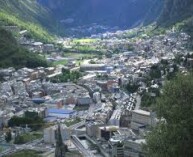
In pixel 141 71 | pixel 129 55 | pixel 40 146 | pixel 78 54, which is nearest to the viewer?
pixel 40 146

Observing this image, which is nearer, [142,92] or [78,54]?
[142,92]

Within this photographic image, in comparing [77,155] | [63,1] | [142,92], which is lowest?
[77,155]

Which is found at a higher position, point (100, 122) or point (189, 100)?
point (189, 100)

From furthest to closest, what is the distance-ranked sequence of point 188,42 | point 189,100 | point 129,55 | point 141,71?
point 129,55, point 188,42, point 141,71, point 189,100

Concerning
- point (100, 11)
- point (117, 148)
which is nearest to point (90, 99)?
point (117, 148)

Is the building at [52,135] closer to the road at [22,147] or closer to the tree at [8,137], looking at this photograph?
the road at [22,147]

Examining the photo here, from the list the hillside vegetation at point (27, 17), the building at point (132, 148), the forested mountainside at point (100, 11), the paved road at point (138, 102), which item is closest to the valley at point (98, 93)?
the building at point (132, 148)

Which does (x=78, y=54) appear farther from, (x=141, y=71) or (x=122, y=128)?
(x=122, y=128)

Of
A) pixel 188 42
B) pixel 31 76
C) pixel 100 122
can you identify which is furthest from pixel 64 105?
→ pixel 188 42
